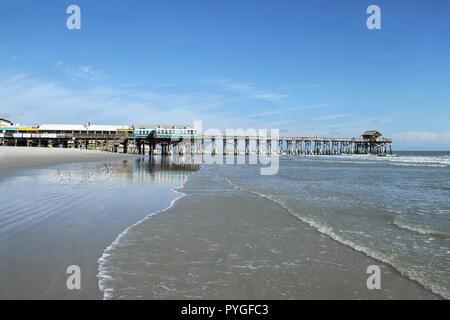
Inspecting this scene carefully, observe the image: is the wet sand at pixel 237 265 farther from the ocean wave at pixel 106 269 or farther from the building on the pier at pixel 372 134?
the building on the pier at pixel 372 134

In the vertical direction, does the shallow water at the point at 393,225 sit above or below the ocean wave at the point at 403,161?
below

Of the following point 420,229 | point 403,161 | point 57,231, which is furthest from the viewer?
point 403,161

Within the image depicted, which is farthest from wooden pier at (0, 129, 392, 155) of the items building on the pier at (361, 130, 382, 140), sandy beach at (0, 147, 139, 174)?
sandy beach at (0, 147, 139, 174)

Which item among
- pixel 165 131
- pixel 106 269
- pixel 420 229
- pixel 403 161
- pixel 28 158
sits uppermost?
pixel 165 131

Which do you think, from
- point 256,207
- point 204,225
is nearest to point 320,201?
point 256,207

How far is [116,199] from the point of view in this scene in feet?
26.5

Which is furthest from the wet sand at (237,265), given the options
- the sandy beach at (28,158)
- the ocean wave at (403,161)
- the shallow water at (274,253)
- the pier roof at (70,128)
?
the pier roof at (70,128)

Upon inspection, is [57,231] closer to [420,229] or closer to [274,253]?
[274,253]

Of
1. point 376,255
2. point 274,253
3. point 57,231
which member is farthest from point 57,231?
point 376,255

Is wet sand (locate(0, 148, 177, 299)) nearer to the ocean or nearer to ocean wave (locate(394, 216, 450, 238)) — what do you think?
the ocean

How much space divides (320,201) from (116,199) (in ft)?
19.7

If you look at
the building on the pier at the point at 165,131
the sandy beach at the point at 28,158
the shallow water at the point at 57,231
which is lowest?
the shallow water at the point at 57,231

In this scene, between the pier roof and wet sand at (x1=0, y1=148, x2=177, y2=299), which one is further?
the pier roof

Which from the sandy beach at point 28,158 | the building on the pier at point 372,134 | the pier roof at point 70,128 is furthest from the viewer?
the building on the pier at point 372,134
